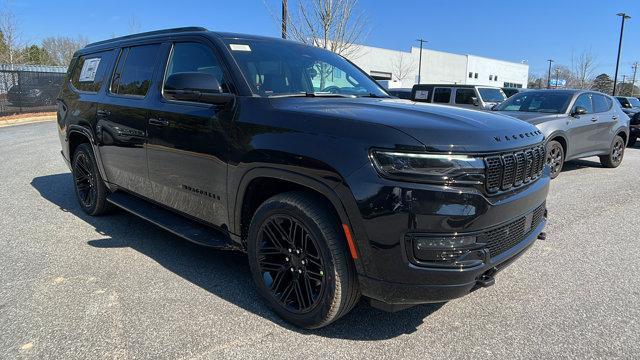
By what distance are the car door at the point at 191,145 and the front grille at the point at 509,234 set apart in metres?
1.80

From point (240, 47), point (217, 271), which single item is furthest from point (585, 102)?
point (217, 271)

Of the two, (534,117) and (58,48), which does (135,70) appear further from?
(58,48)

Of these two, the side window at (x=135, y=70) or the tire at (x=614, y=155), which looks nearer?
the side window at (x=135, y=70)

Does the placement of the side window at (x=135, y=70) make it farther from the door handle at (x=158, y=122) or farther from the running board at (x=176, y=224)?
the running board at (x=176, y=224)

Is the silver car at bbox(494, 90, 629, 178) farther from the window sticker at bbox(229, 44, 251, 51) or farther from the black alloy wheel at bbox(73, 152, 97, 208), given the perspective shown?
the black alloy wheel at bbox(73, 152, 97, 208)

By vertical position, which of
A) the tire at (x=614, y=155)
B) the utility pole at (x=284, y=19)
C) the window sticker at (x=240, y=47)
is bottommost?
the tire at (x=614, y=155)

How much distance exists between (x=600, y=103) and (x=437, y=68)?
60.1m

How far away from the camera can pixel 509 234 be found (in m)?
2.76

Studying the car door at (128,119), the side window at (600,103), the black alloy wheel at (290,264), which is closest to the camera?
the black alloy wheel at (290,264)

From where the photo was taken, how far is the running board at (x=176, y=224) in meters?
3.47

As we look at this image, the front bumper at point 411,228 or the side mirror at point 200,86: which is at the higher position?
the side mirror at point 200,86

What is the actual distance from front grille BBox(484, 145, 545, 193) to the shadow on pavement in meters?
1.09

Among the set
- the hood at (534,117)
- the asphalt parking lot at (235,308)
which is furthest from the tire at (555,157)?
the asphalt parking lot at (235,308)

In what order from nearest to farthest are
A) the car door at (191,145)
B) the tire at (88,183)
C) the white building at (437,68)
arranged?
1. the car door at (191,145)
2. the tire at (88,183)
3. the white building at (437,68)
